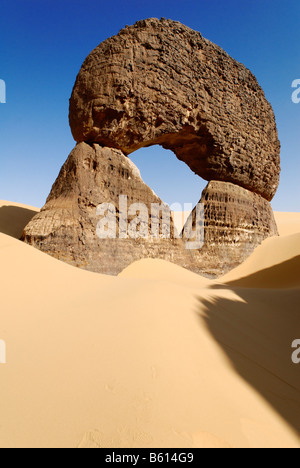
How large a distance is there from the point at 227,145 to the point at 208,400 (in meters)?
8.80

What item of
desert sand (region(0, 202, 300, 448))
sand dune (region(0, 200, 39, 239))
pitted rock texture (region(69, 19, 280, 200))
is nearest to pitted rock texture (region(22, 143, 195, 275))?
pitted rock texture (region(69, 19, 280, 200))

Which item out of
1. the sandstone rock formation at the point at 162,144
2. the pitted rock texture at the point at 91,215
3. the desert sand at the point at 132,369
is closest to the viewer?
the desert sand at the point at 132,369

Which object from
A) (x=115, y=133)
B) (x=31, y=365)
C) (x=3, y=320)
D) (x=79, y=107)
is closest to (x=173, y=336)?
(x=31, y=365)

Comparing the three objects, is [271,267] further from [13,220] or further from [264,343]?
[13,220]

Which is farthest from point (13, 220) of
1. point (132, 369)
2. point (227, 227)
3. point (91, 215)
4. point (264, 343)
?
point (132, 369)

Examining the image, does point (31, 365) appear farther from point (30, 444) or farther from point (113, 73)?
point (113, 73)

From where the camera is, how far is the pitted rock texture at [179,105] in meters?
6.93

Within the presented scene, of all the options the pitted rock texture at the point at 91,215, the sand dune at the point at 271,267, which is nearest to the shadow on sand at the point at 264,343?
the sand dune at the point at 271,267

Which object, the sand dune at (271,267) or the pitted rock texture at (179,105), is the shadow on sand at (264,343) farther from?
the pitted rock texture at (179,105)

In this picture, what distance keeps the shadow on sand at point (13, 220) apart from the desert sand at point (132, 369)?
888 cm

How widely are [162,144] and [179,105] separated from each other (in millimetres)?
1344

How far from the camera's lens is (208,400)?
1.24 meters

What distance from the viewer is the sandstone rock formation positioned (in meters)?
6.14

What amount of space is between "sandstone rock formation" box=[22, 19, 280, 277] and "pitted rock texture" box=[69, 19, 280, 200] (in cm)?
3
